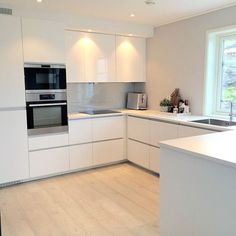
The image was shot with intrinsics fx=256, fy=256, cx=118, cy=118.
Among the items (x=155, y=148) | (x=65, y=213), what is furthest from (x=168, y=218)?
(x=155, y=148)

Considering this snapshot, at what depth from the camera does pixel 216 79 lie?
3629 millimetres

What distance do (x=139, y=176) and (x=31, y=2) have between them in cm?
270

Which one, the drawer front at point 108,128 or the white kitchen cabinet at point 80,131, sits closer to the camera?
the white kitchen cabinet at point 80,131

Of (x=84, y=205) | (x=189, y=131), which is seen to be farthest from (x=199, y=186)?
(x=84, y=205)

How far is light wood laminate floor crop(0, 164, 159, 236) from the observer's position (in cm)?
243

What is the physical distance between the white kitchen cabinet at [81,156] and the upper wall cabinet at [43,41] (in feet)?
4.21

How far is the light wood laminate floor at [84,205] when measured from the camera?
243 centimetres

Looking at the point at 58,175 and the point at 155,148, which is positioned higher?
the point at 155,148

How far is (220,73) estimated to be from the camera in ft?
11.8

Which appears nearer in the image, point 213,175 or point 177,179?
point 213,175

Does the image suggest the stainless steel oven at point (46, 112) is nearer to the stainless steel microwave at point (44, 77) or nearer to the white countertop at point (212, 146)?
the stainless steel microwave at point (44, 77)

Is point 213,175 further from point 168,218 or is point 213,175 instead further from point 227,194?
point 168,218

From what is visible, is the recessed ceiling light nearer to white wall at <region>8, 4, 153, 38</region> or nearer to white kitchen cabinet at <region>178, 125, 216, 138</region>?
white wall at <region>8, 4, 153, 38</region>

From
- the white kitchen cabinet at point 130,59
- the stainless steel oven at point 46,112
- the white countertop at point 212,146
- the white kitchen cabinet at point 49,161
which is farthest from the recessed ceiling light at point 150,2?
the white kitchen cabinet at point 49,161
